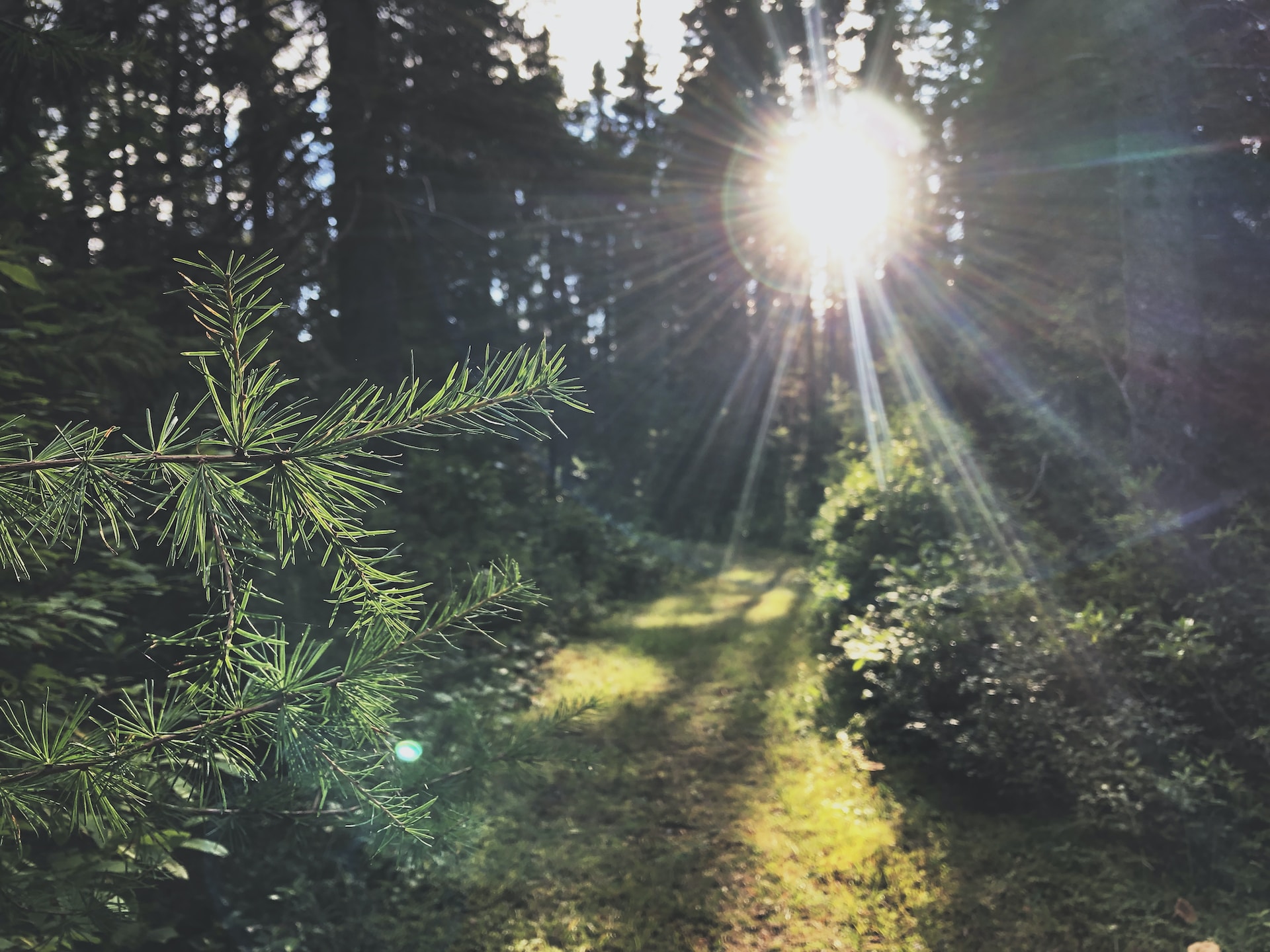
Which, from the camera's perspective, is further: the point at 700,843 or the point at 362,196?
the point at 362,196

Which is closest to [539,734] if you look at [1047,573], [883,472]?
[1047,573]

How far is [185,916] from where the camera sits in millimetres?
2814

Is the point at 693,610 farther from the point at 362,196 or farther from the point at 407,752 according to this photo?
the point at 407,752

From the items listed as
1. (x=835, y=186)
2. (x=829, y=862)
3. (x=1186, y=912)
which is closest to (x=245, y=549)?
(x=829, y=862)

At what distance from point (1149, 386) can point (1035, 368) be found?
129 inches

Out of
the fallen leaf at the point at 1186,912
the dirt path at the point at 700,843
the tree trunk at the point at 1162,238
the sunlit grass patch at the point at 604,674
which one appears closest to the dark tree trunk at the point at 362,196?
the sunlit grass patch at the point at 604,674

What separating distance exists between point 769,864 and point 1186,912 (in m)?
1.99

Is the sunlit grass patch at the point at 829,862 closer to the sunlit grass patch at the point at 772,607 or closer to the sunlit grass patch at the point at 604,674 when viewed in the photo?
the sunlit grass patch at the point at 604,674

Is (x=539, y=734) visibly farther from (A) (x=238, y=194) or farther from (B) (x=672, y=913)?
(A) (x=238, y=194)

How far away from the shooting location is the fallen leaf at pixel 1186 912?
3158 mm

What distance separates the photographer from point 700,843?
4.30m

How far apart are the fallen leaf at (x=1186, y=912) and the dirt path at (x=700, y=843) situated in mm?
1071

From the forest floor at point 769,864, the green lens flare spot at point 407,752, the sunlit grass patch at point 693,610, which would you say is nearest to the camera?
the green lens flare spot at point 407,752

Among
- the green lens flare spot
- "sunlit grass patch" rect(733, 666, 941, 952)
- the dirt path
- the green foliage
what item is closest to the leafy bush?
"sunlit grass patch" rect(733, 666, 941, 952)
